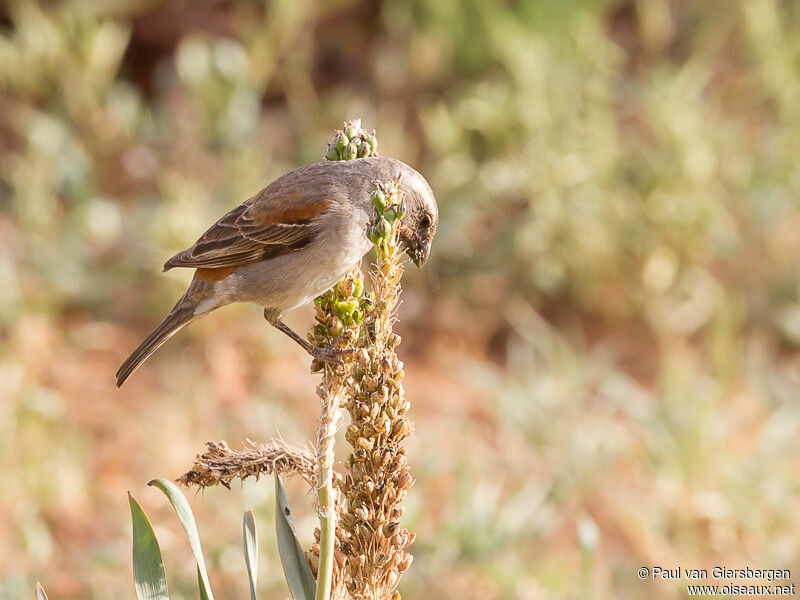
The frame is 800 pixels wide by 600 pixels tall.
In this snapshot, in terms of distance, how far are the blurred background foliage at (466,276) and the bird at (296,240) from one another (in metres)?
1.27

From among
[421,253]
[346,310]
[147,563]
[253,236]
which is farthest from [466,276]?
[147,563]

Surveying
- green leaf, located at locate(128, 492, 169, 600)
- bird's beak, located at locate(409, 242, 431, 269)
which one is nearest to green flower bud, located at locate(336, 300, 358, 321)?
green leaf, located at locate(128, 492, 169, 600)

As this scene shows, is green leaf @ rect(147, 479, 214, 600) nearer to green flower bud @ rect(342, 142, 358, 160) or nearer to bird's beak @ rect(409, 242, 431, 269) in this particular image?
green flower bud @ rect(342, 142, 358, 160)

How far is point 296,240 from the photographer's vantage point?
3350mm

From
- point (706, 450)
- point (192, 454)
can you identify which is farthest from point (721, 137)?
point (192, 454)

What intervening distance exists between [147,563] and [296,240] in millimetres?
1379

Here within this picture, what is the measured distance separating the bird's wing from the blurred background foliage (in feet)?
4.53

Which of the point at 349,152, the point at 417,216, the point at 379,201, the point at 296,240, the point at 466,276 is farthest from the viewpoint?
the point at 466,276

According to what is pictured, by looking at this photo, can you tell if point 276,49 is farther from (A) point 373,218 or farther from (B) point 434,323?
(A) point 373,218

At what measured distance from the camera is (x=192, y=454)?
534 centimetres

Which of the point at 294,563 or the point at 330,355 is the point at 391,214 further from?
the point at 294,563

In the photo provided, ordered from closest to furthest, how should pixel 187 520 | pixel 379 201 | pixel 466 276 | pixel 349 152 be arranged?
pixel 379 201 < pixel 187 520 < pixel 349 152 < pixel 466 276

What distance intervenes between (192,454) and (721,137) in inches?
154

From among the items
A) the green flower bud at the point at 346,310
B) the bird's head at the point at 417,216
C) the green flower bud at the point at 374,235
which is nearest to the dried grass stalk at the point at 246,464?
the green flower bud at the point at 346,310
